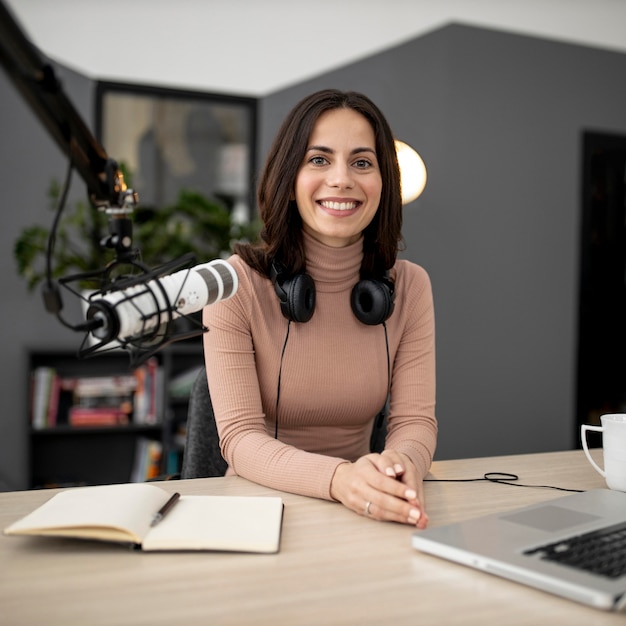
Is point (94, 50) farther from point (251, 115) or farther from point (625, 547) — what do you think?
point (625, 547)

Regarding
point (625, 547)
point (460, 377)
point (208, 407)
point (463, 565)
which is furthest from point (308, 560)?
point (460, 377)

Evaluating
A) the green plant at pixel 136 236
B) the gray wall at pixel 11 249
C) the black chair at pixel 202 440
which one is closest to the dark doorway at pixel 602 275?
the green plant at pixel 136 236

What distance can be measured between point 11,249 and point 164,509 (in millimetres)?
2987

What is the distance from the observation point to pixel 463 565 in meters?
0.97

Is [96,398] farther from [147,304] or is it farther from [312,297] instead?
[147,304]

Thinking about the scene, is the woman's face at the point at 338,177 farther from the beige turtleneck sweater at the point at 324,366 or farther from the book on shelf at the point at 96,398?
A: the book on shelf at the point at 96,398

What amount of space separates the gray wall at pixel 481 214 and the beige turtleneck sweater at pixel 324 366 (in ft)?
6.80

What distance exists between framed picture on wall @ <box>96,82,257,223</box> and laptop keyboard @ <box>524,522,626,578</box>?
11.3 feet

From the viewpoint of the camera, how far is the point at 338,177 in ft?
5.60

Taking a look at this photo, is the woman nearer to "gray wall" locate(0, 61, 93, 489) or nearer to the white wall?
"gray wall" locate(0, 61, 93, 489)

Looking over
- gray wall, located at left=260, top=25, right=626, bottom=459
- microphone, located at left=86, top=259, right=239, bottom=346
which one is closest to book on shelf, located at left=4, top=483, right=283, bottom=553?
microphone, located at left=86, top=259, right=239, bottom=346

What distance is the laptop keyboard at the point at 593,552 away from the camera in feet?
3.00

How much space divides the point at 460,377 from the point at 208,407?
2.37 meters

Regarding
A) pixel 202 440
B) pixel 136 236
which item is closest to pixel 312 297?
pixel 202 440
